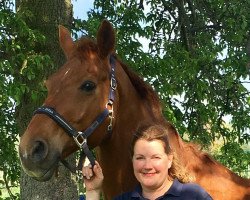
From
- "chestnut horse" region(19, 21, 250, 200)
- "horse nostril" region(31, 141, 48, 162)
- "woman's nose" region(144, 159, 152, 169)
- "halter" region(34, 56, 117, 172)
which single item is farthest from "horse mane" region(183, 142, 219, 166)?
"horse nostril" region(31, 141, 48, 162)

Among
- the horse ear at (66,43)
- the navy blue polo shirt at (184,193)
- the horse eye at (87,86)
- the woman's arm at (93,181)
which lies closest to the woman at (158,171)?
the navy blue polo shirt at (184,193)

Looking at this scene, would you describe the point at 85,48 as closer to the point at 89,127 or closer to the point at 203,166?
the point at 89,127

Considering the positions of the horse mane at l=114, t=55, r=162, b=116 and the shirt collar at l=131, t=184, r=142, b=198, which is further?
the horse mane at l=114, t=55, r=162, b=116

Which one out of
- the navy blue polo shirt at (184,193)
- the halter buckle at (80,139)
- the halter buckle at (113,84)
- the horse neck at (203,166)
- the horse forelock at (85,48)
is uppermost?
the horse forelock at (85,48)

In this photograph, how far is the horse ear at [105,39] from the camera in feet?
10.5

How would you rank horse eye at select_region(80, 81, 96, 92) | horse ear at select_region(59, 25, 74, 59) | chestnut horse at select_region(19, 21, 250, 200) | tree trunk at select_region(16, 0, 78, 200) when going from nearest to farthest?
1. chestnut horse at select_region(19, 21, 250, 200)
2. horse eye at select_region(80, 81, 96, 92)
3. horse ear at select_region(59, 25, 74, 59)
4. tree trunk at select_region(16, 0, 78, 200)

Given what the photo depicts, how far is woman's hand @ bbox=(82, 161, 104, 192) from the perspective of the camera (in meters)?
2.85

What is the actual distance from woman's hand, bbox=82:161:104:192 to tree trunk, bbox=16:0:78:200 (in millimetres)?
2893

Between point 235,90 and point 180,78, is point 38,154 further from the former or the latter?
point 235,90

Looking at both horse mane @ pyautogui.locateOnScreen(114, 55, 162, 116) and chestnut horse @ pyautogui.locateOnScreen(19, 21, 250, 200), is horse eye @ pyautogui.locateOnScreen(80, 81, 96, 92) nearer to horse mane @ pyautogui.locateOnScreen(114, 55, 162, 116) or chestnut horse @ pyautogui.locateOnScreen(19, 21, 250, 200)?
chestnut horse @ pyautogui.locateOnScreen(19, 21, 250, 200)

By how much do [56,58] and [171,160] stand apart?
362cm

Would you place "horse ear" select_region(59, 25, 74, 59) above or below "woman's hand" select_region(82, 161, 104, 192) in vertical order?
above

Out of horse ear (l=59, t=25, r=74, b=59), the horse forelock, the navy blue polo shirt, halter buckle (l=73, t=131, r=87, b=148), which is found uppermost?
horse ear (l=59, t=25, r=74, b=59)

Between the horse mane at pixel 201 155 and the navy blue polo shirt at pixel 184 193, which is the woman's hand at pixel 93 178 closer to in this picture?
the navy blue polo shirt at pixel 184 193
